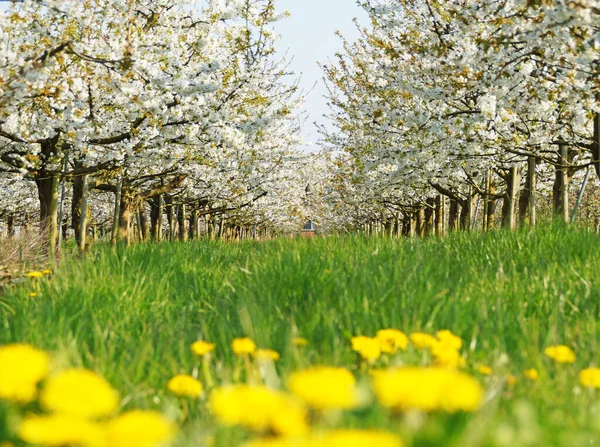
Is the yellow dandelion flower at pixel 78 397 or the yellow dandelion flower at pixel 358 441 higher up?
the yellow dandelion flower at pixel 358 441

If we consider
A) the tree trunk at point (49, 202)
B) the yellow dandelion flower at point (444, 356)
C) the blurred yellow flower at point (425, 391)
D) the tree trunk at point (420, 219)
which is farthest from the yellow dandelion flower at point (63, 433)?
the tree trunk at point (420, 219)

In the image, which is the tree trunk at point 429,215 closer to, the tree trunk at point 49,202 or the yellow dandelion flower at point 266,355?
the tree trunk at point 49,202

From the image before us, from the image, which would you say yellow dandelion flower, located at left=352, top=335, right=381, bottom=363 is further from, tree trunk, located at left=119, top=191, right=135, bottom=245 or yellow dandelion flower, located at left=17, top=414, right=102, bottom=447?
tree trunk, located at left=119, top=191, right=135, bottom=245

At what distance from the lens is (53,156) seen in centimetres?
1107

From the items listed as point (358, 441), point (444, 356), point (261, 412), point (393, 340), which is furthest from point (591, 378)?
Result: point (358, 441)

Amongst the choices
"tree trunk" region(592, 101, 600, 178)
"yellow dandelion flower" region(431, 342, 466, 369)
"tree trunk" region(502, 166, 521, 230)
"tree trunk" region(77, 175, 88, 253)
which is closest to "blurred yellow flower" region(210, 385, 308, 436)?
"yellow dandelion flower" region(431, 342, 466, 369)

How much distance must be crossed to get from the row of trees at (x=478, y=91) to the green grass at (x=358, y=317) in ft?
7.23

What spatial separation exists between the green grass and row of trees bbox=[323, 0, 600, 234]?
86.8 inches

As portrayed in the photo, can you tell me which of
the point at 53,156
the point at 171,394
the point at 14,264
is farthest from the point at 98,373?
the point at 53,156

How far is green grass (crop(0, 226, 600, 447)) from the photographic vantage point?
2209mm

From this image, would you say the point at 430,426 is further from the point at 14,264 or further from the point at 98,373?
the point at 14,264

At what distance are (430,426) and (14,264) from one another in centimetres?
836

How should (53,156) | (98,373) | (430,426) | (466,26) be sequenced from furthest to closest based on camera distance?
1. (53,156)
2. (466,26)
3. (98,373)
4. (430,426)

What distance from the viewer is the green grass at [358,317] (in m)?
2.21
